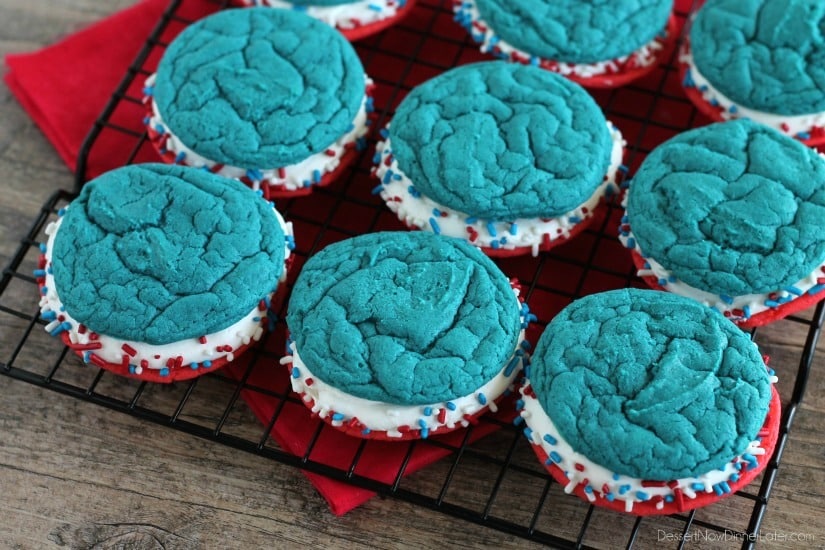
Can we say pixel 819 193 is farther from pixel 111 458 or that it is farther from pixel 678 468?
pixel 111 458

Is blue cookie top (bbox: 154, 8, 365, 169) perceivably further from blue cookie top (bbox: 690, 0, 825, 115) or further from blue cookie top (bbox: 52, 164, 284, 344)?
blue cookie top (bbox: 690, 0, 825, 115)

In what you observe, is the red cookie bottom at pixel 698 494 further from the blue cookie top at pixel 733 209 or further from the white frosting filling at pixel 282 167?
the white frosting filling at pixel 282 167

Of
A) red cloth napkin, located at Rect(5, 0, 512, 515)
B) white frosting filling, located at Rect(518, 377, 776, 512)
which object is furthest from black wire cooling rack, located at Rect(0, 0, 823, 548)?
white frosting filling, located at Rect(518, 377, 776, 512)

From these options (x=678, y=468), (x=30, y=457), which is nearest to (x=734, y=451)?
(x=678, y=468)

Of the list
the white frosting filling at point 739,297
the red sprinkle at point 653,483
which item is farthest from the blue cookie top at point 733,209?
the red sprinkle at point 653,483

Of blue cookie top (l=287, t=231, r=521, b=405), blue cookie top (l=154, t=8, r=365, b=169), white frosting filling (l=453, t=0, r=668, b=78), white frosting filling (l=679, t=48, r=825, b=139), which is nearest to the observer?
blue cookie top (l=287, t=231, r=521, b=405)

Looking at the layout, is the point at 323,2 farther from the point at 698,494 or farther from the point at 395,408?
the point at 698,494
